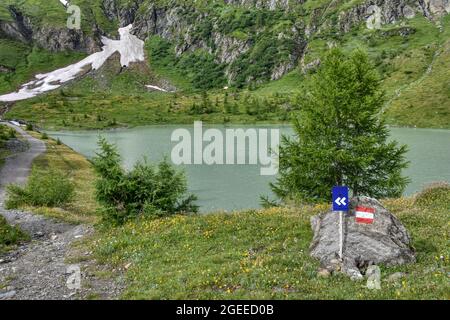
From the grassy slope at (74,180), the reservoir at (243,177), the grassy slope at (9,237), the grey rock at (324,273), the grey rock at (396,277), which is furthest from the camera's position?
the reservoir at (243,177)

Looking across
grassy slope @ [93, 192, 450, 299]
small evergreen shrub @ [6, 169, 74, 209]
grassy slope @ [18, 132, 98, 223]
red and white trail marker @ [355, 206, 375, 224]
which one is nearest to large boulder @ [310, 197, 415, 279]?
red and white trail marker @ [355, 206, 375, 224]

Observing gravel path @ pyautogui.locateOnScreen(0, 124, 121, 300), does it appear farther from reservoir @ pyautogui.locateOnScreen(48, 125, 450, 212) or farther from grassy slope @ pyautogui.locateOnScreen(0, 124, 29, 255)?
reservoir @ pyautogui.locateOnScreen(48, 125, 450, 212)

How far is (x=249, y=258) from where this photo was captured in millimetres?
19766

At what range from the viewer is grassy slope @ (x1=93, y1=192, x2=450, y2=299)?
15.7m

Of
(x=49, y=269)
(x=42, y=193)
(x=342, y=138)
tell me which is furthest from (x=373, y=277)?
(x=42, y=193)

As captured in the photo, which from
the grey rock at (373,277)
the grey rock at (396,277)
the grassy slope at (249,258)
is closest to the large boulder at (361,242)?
the grey rock at (373,277)

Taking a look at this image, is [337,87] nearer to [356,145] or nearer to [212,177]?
[356,145]

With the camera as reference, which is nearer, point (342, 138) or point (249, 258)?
point (249, 258)

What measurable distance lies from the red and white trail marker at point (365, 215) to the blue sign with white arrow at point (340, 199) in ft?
3.80

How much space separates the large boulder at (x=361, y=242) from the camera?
18.0m

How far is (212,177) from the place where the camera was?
265 feet

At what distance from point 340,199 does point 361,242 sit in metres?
2.02

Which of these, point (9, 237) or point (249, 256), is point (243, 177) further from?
point (249, 256)

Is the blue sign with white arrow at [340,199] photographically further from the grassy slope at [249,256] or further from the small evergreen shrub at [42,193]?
the small evergreen shrub at [42,193]
